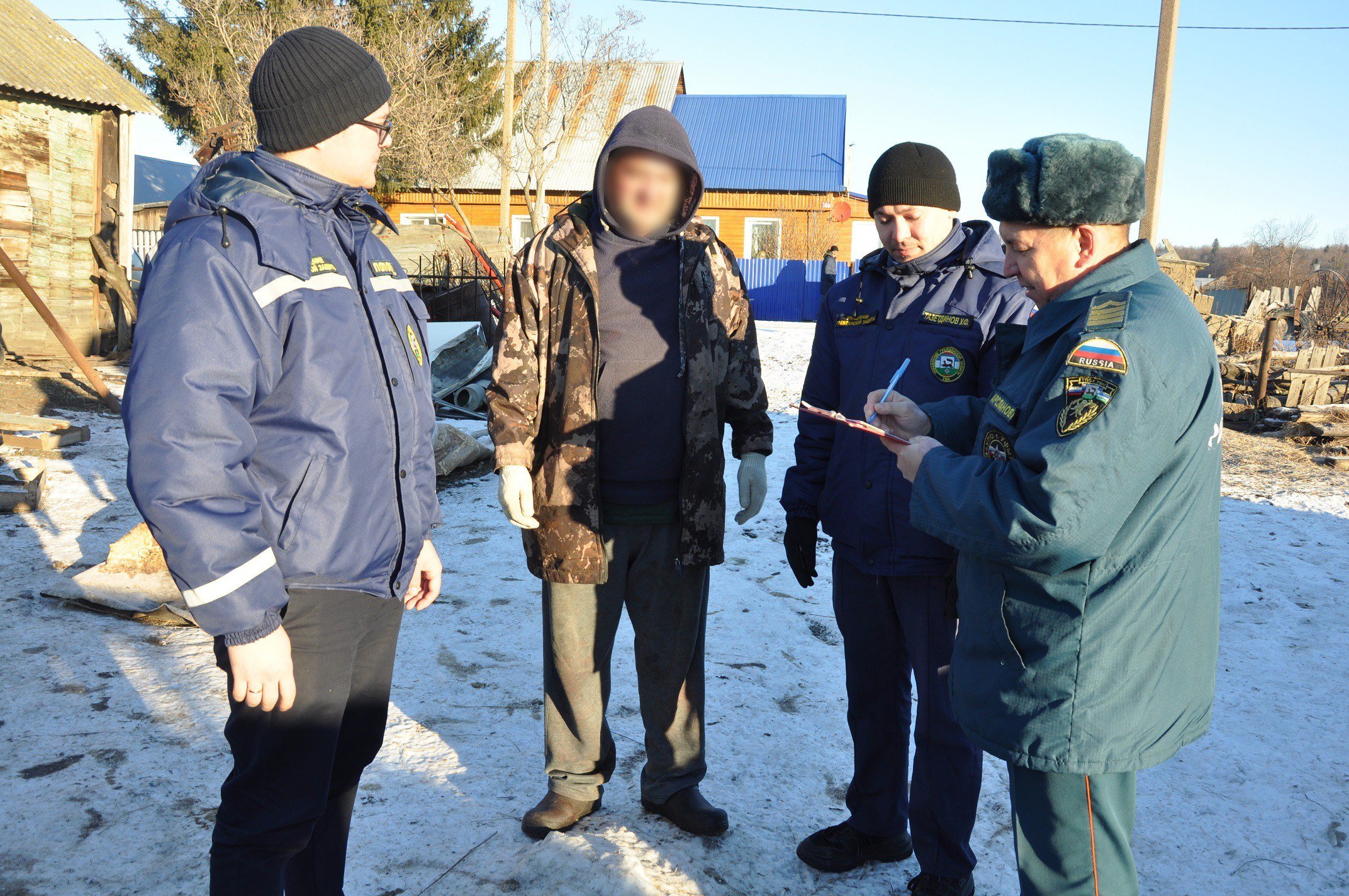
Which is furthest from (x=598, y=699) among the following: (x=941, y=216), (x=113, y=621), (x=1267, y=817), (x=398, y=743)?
(x=113, y=621)

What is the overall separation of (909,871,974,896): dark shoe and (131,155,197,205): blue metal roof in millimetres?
29963

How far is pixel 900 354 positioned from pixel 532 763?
1765 mm

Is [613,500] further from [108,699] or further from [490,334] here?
[490,334]

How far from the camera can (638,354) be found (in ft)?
8.34

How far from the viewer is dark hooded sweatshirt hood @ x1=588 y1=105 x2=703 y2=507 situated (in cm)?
254

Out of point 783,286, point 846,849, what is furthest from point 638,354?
point 783,286

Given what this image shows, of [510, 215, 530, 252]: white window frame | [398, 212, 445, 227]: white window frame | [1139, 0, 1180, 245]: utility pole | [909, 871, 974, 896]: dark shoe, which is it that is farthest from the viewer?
[510, 215, 530, 252]: white window frame

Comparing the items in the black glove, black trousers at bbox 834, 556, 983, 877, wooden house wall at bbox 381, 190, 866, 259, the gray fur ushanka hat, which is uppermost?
wooden house wall at bbox 381, 190, 866, 259

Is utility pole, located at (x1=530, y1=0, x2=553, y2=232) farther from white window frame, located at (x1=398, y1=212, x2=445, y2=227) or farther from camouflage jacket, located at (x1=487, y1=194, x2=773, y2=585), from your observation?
camouflage jacket, located at (x1=487, y1=194, x2=773, y2=585)

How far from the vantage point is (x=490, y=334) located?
424 inches

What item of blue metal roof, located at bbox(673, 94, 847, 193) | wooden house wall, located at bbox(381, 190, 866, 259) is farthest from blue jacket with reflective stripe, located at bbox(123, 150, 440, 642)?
blue metal roof, located at bbox(673, 94, 847, 193)

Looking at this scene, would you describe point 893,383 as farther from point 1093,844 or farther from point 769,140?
point 769,140

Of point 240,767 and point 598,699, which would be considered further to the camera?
point 598,699

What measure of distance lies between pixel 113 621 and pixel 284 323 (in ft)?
9.50
